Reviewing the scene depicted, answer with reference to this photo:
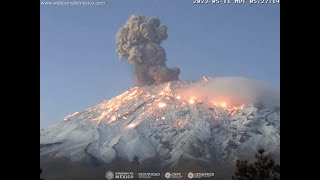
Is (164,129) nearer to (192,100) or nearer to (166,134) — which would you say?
(166,134)

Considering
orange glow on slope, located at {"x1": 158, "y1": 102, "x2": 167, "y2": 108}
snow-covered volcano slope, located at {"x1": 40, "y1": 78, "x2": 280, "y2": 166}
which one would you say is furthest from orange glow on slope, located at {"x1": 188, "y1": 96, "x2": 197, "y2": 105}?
orange glow on slope, located at {"x1": 158, "y1": 102, "x2": 167, "y2": 108}

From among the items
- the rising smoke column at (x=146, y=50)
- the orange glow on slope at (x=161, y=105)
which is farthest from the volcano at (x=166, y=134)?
the rising smoke column at (x=146, y=50)

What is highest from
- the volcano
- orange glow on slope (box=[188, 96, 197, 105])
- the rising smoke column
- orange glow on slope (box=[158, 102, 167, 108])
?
the rising smoke column

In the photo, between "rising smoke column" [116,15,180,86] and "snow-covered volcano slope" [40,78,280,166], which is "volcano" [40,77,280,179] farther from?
"rising smoke column" [116,15,180,86]

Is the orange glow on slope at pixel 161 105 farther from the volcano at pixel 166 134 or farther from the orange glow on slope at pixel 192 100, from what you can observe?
the orange glow on slope at pixel 192 100
